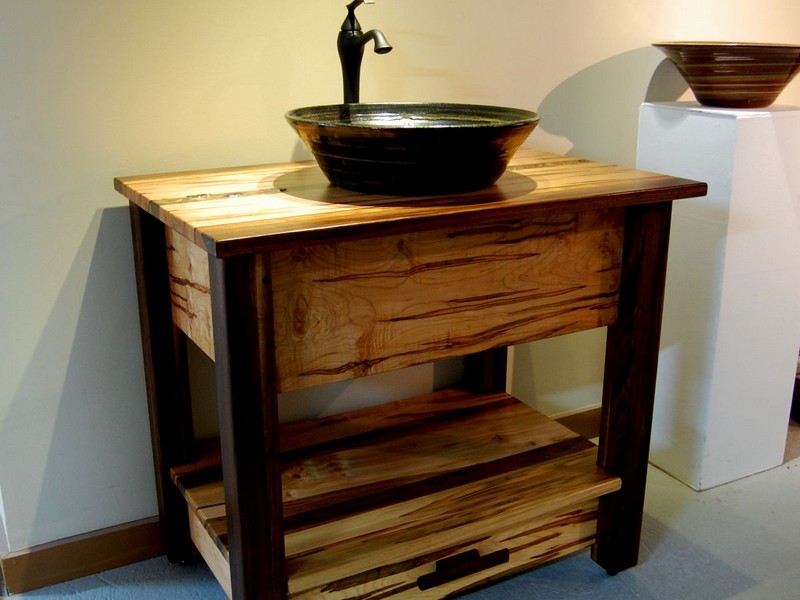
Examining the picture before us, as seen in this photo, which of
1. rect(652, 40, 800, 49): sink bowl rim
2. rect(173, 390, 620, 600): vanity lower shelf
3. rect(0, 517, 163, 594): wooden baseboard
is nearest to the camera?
rect(173, 390, 620, 600): vanity lower shelf

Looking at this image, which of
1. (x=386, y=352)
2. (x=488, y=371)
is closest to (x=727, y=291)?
(x=488, y=371)

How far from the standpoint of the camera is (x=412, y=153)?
48.8 inches

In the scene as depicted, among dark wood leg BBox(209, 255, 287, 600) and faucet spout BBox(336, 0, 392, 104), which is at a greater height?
faucet spout BBox(336, 0, 392, 104)

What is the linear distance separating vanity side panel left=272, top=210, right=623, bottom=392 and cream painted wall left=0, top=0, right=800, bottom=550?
521mm

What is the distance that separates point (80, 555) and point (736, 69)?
1.70m

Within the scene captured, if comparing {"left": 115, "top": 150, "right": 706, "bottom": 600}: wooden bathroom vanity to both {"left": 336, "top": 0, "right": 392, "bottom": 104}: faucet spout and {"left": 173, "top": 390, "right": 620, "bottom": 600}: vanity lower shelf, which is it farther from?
{"left": 336, "top": 0, "right": 392, "bottom": 104}: faucet spout

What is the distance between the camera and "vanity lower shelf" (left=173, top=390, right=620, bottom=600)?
1398mm

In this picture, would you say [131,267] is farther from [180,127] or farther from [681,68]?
[681,68]

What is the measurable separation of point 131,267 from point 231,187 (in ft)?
1.04

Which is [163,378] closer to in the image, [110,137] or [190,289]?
[190,289]

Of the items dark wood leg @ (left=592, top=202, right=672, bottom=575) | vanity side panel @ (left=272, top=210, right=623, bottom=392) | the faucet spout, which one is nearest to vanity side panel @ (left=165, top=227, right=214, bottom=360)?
vanity side panel @ (left=272, top=210, right=623, bottom=392)

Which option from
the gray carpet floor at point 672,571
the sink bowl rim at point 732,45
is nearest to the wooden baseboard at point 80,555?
the gray carpet floor at point 672,571

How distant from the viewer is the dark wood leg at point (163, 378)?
150cm

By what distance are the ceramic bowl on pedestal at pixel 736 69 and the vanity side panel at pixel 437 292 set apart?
0.60 metres
